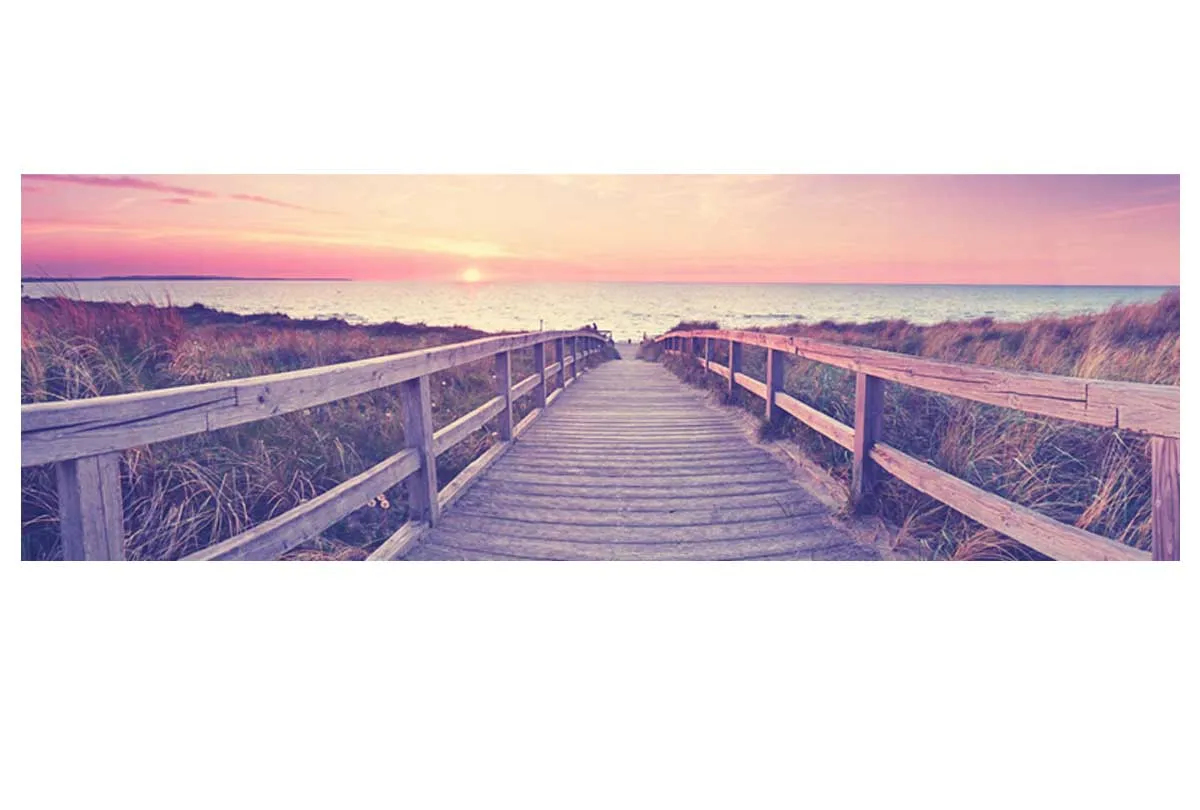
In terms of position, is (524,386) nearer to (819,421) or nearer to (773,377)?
(773,377)

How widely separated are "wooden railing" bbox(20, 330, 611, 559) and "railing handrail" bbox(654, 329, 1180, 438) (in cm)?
215

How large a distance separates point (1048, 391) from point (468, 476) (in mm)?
2742

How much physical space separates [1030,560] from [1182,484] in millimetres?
711

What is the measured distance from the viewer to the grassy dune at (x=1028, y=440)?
2.80m

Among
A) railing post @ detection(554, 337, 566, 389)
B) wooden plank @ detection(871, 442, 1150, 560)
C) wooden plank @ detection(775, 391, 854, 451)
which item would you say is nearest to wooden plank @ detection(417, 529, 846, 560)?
wooden plank @ detection(871, 442, 1150, 560)

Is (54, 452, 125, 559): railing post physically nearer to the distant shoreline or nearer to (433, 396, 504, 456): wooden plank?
(433, 396, 504, 456): wooden plank

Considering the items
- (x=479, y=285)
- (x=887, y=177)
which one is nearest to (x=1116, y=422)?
(x=887, y=177)

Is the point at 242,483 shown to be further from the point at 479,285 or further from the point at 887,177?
the point at 887,177

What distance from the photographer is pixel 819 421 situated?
12.6 ft

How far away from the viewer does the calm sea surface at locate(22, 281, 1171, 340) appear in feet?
13.0

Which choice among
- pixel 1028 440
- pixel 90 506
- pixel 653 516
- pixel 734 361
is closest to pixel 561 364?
pixel 734 361

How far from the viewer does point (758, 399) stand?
5.74 metres

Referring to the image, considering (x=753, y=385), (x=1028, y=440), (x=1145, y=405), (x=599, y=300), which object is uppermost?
(x=599, y=300)

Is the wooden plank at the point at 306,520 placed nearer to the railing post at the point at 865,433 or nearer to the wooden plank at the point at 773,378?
the railing post at the point at 865,433
